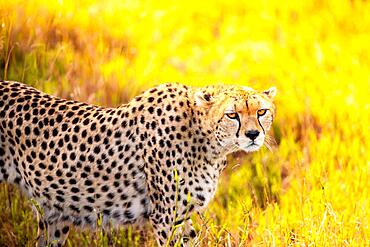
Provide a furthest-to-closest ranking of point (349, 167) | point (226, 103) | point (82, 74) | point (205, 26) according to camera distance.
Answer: point (205, 26), point (82, 74), point (349, 167), point (226, 103)

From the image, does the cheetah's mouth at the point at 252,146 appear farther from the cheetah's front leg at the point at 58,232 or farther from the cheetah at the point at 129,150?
the cheetah's front leg at the point at 58,232

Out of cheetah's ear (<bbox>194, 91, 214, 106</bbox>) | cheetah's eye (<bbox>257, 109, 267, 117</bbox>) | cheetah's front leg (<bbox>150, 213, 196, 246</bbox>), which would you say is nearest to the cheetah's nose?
cheetah's eye (<bbox>257, 109, 267, 117</bbox>)

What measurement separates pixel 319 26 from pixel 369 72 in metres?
0.76

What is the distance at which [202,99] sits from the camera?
4371mm

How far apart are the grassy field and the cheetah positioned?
274 mm

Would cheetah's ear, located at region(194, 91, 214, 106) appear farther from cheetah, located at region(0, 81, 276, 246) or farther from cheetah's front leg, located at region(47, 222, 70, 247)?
cheetah's front leg, located at region(47, 222, 70, 247)

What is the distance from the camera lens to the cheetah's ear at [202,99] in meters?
4.35

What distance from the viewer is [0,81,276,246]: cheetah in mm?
4320

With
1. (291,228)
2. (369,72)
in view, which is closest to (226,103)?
(291,228)

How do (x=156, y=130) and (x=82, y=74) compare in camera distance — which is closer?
(x=156, y=130)

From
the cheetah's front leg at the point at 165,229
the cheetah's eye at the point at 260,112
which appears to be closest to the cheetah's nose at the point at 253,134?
the cheetah's eye at the point at 260,112

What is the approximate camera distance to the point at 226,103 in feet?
13.9

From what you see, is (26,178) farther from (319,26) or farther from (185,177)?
(319,26)

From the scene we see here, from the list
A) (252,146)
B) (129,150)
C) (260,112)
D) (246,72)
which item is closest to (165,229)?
(129,150)
